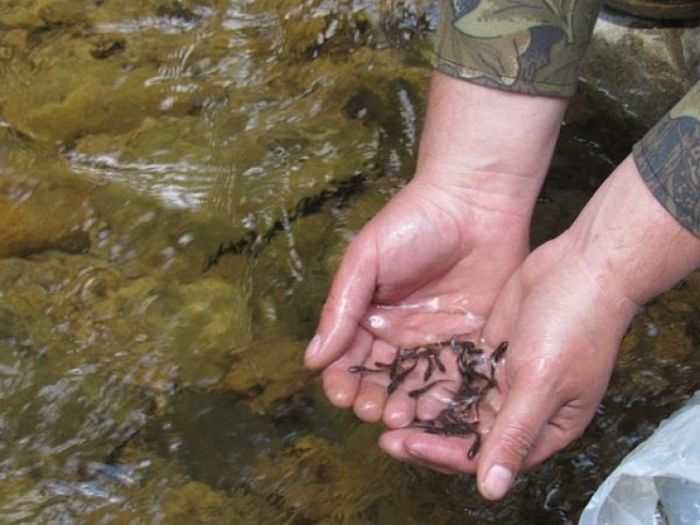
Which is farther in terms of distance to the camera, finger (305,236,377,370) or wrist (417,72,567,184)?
wrist (417,72,567,184)

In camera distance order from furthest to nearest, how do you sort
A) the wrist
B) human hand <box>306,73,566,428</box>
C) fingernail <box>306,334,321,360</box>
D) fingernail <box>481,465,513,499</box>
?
the wrist
human hand <box>306,73,566,428</box>
fingernail <box>306,334,321,360</box>
fingernail <box>481,465,513,499</box>

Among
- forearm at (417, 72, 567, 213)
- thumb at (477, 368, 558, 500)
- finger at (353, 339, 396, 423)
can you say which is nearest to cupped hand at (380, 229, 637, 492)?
thumb at (477, 368, 558, 500)

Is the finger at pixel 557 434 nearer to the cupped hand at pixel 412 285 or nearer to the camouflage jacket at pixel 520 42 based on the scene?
the cupped hand at pixel 412 285

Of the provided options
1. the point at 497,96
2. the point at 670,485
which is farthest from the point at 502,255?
the point at 670,485

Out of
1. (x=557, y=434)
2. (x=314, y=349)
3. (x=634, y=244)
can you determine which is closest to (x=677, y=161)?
(x=634, y=244)

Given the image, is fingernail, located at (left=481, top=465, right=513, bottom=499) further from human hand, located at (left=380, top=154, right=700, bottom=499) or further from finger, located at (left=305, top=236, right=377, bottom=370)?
finger, located at (left=305, top=236, right=377, bottom=370)

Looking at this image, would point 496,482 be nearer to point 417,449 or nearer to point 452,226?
point 417,449
